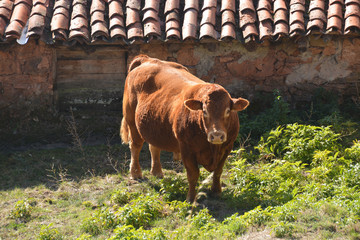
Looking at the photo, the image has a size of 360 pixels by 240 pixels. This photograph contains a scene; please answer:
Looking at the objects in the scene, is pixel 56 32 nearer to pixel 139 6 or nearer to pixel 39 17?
pixel 39 17

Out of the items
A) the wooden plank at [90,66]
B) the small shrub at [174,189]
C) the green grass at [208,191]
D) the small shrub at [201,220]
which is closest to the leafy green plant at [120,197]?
the green grass at [208,191]

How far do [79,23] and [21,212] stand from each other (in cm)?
380

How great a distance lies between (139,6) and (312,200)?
509cm

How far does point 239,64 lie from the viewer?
28.9 ft

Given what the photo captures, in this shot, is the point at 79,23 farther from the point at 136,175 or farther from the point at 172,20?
the point at 136,175

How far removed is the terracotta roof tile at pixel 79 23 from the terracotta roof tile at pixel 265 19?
2994 mm

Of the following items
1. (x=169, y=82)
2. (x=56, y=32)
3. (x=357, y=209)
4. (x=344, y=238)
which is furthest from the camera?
(x=56, y=32)

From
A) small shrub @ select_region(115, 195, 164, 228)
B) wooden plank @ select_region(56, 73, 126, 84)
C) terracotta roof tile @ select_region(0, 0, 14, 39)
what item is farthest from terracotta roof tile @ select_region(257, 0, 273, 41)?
terracotta roof tile @ select_region(0, 0, 14, 39)

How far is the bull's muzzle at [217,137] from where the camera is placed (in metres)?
5.20

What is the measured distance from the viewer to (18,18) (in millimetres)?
8367

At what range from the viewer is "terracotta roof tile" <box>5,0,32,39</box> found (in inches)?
320

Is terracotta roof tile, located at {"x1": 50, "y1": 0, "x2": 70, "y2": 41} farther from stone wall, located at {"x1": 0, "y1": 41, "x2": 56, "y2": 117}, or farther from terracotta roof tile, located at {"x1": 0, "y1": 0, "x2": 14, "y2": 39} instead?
terracotta roof tile, located at {"x1": 0, "y1": 0, "x2": 14, "y2": 39}

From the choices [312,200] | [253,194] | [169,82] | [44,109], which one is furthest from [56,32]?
[312,200]

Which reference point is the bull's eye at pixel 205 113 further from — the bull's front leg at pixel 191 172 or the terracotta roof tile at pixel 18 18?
the terracotta roof tile at pixel 18 18
